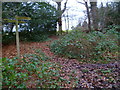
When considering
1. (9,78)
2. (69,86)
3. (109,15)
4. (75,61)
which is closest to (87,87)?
(69,86)

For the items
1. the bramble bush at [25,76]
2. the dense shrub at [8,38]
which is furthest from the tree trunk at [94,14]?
the bramble bush at [25,76]

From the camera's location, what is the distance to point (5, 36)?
394 centimetres

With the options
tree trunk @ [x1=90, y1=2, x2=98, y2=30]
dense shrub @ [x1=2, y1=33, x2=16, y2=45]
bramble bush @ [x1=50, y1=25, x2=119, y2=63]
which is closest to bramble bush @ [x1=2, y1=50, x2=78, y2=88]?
bramble bush @ [x1=50, y1=25, x2=119, y2=63]

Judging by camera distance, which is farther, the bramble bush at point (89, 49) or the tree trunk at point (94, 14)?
the tree trunk at point (94, 14)

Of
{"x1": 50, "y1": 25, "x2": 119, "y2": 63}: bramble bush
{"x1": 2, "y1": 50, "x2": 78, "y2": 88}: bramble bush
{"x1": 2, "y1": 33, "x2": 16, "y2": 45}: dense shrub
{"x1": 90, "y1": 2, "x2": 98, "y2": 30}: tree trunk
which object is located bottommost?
{"x1": 2, "y1": 50, "x2": 78, "y2": 88}: bramble bush

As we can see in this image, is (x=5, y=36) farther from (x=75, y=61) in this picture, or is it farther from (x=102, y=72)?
(x=102, y=72)

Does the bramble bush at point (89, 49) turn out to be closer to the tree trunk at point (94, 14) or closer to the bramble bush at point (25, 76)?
the bramble bush at point (25, 76)

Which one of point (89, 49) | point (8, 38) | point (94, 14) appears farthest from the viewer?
point (94, 14)

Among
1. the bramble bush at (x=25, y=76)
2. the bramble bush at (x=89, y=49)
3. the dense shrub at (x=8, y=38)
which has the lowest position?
the bramble bush at (x=25, y=76)

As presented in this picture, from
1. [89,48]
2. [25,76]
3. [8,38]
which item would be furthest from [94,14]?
[25,76]

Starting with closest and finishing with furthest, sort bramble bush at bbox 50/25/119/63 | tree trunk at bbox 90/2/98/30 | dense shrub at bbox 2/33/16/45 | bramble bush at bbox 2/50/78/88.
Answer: bramble bush at bbox 2/50/78/88
bramble bush at bbox 50/25/119/63
dense shrub at bbox 2/33/16/45
tree trunk at bbox 90/2/98/30

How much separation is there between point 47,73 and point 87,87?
2.59ft

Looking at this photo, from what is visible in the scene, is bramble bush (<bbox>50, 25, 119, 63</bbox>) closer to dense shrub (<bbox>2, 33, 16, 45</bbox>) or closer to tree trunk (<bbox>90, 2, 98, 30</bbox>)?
dense shrub (<bbox>2, 33, 16, 45</bbox>)

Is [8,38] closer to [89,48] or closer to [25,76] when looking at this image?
[25,76]
